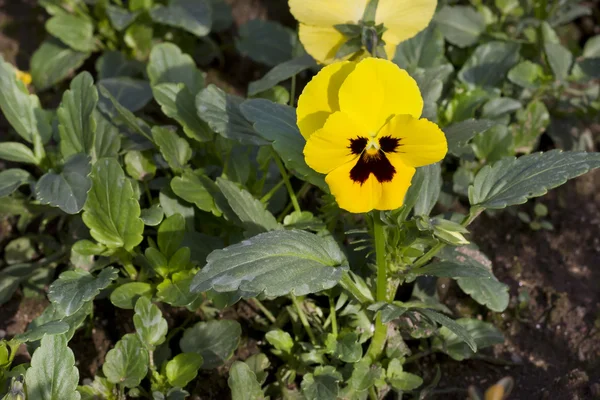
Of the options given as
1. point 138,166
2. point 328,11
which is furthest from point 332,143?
point 138,166

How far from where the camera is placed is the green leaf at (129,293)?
74.1 inches

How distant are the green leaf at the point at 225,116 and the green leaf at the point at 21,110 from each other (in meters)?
0.57

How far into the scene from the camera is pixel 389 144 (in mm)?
1471

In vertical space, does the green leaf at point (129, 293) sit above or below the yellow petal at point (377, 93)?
below

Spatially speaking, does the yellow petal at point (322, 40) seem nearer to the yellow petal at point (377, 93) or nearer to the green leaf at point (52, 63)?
the yellow petal at point (377, 93)

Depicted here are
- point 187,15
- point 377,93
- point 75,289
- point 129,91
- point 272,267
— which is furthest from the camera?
point 187,15

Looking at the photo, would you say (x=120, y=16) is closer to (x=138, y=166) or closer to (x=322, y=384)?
(x=138, y=166)

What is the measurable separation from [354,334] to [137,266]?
2.66ft

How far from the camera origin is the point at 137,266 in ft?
7.41

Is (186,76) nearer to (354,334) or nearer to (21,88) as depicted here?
(21,88)

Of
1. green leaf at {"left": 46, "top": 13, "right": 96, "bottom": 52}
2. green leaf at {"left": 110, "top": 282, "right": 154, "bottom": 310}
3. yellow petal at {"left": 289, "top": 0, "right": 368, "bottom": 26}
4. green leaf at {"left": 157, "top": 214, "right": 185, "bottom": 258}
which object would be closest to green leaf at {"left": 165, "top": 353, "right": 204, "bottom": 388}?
green leaf at {"left": 110, "top": 282, "right": 154, "bottom": 310}

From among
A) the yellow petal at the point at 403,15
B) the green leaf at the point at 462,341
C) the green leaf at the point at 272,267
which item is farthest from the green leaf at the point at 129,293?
the yellow petal at the point at 403,15

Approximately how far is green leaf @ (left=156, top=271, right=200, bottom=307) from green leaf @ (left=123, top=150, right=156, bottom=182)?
1.41 ft

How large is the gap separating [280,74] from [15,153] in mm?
851
